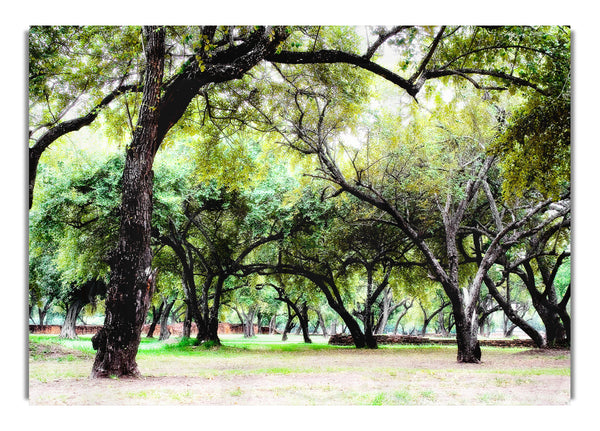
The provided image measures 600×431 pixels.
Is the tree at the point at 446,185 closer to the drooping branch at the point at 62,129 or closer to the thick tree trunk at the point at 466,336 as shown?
the thick tree trunk at the point at 466,336

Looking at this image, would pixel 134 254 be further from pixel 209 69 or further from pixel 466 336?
pixel 466 336

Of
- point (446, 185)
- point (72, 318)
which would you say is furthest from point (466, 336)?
point (72, 318)

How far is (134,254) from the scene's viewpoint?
5348 millimetres

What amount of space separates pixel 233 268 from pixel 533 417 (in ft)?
33.3

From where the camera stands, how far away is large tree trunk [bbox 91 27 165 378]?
5281mm

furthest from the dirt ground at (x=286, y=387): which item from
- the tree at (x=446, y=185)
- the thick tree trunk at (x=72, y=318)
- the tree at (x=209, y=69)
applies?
the thick tree trunk at (x=72, y=318)

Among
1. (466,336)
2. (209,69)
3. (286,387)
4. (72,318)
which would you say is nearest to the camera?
(286,387)

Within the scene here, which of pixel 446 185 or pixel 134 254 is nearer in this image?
pixel 134 254

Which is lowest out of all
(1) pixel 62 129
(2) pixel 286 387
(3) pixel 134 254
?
(2) pixel 286 387

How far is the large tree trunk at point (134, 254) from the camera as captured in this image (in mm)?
A: 5281

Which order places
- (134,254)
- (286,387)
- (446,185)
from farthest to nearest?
(446,185) → (286,387) → (134,254)

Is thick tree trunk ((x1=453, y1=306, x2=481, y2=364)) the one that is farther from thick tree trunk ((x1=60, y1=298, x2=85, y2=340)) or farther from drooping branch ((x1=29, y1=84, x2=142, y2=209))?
thick tree trunk ((x1=60, y1=298, x2=85, y2=340))
